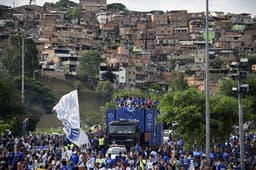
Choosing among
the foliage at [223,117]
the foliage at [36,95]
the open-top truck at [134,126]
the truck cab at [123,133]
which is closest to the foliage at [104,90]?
the foliage at [36,95]

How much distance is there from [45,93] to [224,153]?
6819 cm

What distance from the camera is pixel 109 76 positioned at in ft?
414

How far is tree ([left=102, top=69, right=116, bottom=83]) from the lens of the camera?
4934 inches

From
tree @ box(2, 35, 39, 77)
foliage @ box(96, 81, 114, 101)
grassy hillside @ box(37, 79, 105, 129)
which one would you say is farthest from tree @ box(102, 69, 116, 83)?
tree @ box(2, 35, 39, 77)

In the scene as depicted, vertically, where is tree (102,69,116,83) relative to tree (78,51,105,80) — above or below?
below

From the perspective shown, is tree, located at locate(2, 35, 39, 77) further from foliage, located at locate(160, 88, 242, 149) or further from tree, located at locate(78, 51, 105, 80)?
foliage, located at locate(160, 88, 242, 149)

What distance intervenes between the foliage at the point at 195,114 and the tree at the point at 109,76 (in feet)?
303

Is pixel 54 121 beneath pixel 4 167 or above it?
beneath

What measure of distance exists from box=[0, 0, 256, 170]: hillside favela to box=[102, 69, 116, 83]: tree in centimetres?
30

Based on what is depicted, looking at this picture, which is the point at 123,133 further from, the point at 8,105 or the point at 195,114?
the point at 8,105

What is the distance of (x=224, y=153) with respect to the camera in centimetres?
2788

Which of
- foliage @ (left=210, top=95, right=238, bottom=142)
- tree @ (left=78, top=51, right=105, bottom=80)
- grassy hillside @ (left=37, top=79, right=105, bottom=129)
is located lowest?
grassy hillside @ (left=37, top=79, right=105, bottom=129)

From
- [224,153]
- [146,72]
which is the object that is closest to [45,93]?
[146,72]

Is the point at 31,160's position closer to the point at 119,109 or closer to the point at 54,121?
the point at 119,109
